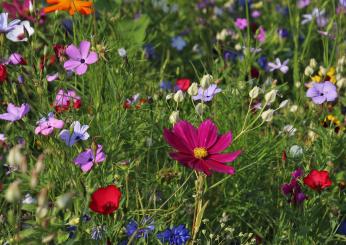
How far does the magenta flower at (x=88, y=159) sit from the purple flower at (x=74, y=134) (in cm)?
4

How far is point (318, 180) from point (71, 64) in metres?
0.75

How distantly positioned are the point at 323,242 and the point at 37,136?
33.3 inches

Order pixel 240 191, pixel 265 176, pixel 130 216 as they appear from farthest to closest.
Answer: pixel 265 176 < pixel 240 191 < pixel 130 216

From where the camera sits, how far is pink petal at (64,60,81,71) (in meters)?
1.88

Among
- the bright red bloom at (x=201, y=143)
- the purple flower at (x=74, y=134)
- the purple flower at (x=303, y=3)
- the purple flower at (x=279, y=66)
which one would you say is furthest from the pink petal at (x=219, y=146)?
the purple flower at (x=303, y=3)

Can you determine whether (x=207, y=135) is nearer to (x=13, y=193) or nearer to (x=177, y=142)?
(x=177, y=142)

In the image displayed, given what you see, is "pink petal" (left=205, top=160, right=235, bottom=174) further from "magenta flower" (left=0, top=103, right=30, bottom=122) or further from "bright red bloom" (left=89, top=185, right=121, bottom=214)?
"magenta flower" (left=0, top=103, right=30, bottom=122)

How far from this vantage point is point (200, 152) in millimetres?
1563

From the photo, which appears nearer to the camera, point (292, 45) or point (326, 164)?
point (326, 164)

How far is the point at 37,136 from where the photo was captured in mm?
1718

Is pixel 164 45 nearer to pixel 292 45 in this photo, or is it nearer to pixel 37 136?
pixel 292 45

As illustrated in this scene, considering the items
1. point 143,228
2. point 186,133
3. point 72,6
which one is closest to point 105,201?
point 143,228

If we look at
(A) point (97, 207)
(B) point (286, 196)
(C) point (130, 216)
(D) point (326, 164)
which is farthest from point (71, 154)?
(D) point (326, 164)

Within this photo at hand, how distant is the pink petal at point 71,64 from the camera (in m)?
1.88
